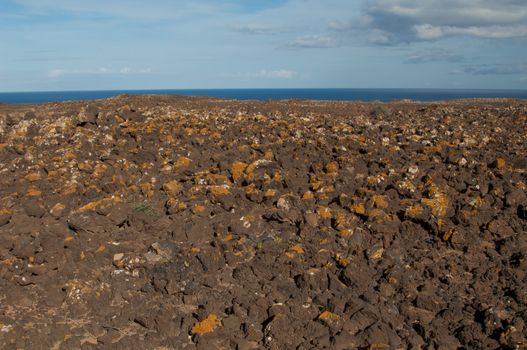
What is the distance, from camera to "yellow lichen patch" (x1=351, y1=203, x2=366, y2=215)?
8578 mm

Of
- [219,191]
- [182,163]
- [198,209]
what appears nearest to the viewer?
[198,209]

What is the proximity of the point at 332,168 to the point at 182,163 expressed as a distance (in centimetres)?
313

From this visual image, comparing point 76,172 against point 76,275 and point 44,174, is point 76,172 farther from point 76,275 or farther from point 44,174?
point 76,275

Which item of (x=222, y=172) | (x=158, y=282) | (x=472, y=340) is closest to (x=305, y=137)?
(x=222, y=172)

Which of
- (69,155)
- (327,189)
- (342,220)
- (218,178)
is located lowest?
(342,220)

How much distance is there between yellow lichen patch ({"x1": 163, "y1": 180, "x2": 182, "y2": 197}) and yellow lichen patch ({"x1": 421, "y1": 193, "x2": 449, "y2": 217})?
4452 millimetres

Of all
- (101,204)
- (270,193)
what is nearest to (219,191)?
(270,193)

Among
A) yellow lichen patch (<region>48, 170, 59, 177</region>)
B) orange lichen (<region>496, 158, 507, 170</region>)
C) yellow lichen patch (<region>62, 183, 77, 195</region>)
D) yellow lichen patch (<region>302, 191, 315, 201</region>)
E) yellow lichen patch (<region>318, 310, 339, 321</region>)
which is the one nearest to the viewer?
yellow lichen patch (<region>318, 310, 339, 321</region>)

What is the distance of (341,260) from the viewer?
7586mm

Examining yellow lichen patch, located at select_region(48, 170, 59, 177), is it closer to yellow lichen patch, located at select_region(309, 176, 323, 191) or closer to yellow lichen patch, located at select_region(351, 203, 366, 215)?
yellow lichen patch, located at select_region(309, 176, 323, 191)

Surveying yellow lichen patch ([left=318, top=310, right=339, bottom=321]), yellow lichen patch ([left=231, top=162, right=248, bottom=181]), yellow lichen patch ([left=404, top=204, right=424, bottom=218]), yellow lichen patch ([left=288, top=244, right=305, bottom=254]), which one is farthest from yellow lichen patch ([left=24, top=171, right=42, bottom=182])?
yellow lichen patch ([left=404, top=204, right=424, bottom=218])

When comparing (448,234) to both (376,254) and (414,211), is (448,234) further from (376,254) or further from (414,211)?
(376,254)

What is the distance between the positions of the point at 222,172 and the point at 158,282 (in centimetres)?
344

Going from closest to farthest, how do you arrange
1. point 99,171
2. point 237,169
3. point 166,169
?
point 237,169
point 99,171
point 166,169
